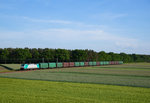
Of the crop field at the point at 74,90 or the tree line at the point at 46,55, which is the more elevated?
the tree line at the point at 46,55

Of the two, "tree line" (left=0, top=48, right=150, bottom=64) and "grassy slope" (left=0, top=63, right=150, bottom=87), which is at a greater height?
"tree line" (left=0, top=48, right=150, bottom=64)

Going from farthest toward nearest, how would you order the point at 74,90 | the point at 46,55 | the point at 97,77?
the point at 46,55 < the point at 97,77 < the point at 74,90

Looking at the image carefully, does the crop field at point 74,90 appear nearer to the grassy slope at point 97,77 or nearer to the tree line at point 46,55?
the grassy slope at point 97,77

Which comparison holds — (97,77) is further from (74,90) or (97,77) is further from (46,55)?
(46,55)

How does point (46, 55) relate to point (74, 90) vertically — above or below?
above

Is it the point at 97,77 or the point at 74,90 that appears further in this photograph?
the point at 97,77

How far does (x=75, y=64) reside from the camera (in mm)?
77500

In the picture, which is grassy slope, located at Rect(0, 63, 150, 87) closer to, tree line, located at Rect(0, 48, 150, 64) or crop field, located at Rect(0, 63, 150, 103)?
crop field, located at Rect(0, 63, 150, 103)

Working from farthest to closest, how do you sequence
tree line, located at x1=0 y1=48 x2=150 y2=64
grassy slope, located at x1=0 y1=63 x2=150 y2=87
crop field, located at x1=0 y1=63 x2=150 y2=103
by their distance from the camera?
tree line, located at x1=0 y1=48 x2=150 y2=64 → grassy slope, located at x1=0 y1=63 x2=150 y2=87 → crop field, located at x1=0 y1=63 x2=150 y2=103

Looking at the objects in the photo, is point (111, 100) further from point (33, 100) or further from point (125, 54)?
point (125, 54)

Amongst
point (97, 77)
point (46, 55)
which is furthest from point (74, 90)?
point (46, 55)

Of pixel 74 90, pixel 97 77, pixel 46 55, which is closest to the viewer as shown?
pixel 74 90

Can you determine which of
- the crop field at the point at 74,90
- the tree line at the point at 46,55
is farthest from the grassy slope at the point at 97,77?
the tree line at the point at 46,55

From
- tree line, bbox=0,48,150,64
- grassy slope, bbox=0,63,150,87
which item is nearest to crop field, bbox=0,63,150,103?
grassy slope, bbox=0,63,150,87
